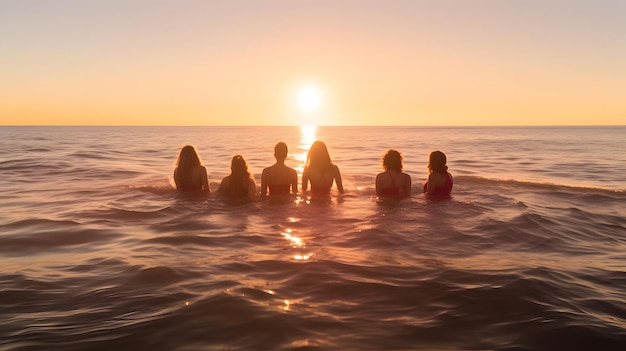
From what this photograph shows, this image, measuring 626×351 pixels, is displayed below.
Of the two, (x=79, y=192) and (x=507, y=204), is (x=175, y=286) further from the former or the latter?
(x=79, y=192)

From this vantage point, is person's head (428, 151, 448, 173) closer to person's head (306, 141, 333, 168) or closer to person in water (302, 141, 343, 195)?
person in water (302, 141, 343, 195)

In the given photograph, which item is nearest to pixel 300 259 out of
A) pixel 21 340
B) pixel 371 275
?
pixel 371 275

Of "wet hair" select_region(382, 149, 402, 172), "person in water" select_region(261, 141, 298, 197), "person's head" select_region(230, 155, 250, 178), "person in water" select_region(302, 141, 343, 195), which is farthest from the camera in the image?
"person in water" select_region(302, 141, 343, 195)

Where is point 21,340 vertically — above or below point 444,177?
below

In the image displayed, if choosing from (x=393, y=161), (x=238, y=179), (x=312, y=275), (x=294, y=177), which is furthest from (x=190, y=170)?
(x=312, y=275)

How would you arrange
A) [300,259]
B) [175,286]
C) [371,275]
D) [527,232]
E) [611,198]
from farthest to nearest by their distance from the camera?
[611,198], [527,232], [300,259], [371,275], [175,286]

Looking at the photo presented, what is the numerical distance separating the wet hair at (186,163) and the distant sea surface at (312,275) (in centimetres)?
50

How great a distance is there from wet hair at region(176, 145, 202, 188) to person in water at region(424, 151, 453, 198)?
5.88 metres

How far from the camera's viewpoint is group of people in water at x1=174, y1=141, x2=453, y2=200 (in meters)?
10.6

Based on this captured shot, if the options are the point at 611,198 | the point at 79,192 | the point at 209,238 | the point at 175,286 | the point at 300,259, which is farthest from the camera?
the point at 79,192

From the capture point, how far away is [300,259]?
6312mm

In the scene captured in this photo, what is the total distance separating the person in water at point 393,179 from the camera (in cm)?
1089

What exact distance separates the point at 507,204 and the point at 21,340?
10.4 metres

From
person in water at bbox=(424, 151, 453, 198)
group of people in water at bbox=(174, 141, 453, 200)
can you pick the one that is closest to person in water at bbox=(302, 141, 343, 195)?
group of people in water at bbox=(174, 141, 453, 200)
